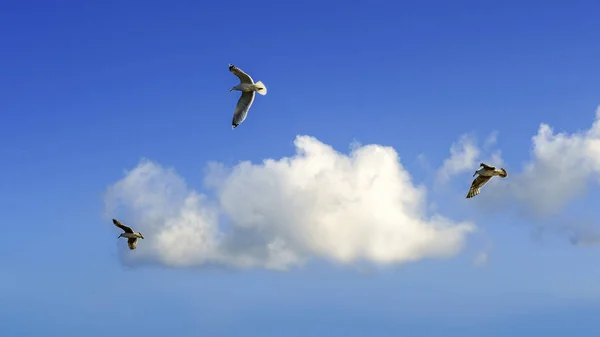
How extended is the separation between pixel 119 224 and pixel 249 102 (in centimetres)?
1859

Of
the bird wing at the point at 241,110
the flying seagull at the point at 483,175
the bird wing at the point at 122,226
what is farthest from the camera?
the bird wing at the point at 122,226

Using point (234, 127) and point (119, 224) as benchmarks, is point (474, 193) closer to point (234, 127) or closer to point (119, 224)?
point (234, 127)

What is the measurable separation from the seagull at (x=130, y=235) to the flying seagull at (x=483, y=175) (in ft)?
102

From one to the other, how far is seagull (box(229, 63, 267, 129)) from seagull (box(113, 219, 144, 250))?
16.8 m

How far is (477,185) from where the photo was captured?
195 feet

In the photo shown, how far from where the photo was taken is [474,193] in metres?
59.3

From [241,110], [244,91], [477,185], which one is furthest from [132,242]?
[477,185]

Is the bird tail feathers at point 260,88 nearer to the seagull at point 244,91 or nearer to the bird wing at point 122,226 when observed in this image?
the seagull at point 244,91

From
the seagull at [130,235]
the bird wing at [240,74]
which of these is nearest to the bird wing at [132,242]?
the seagull at [130,235]

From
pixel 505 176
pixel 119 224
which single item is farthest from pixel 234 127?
pixel 505 176

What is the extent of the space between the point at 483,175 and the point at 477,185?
1377mm

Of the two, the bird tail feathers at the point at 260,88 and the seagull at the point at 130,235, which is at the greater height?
the bird tail feathers at the point at 260,88

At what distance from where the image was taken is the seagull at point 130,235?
68.9m

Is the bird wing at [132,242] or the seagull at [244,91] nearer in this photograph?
the seagull at [244,91]
